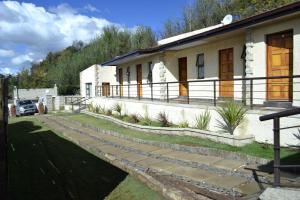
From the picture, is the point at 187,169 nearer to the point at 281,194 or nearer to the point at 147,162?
the point at 147,162

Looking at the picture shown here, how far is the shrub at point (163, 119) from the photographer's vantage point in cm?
1349

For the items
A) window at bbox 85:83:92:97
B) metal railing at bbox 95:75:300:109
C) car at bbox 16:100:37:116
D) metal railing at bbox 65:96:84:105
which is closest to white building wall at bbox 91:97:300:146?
metal railing at bbox 95:75:300:109

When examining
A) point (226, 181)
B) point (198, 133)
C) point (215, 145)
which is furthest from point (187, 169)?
point (198, 133)

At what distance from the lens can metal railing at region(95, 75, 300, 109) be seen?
10.4m

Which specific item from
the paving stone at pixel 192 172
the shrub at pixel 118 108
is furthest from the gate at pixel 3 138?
the shrub at pixel 118 108

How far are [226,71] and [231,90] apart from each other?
→ 91 cm

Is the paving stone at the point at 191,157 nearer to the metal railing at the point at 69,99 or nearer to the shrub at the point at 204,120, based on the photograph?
the shrub at the point at 204,120

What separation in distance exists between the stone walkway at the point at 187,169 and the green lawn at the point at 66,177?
45cm

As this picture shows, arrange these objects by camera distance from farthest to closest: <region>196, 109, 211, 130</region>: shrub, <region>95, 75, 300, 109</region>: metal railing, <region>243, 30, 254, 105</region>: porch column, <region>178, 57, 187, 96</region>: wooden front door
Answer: <region>178, 57, 187, 96</region>: wooden front door → <region>243, 30, 254, 105</region>: porch column → <region>196, 109, 211, 130</region>: shrub → <region>95, 75, 300, 109</region>: metal railing

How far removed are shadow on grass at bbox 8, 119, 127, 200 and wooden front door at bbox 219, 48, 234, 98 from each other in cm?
656

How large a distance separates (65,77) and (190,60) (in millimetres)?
27562

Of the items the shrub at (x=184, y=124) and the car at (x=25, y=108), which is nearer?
the shrub at (x=184, y=124)

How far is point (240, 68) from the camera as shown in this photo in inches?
536

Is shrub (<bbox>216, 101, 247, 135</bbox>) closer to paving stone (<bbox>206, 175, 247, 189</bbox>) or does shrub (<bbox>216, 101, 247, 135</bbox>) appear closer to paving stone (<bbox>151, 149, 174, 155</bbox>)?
paving stone (<bbox>151, 149, 174, 155</bbox>)
